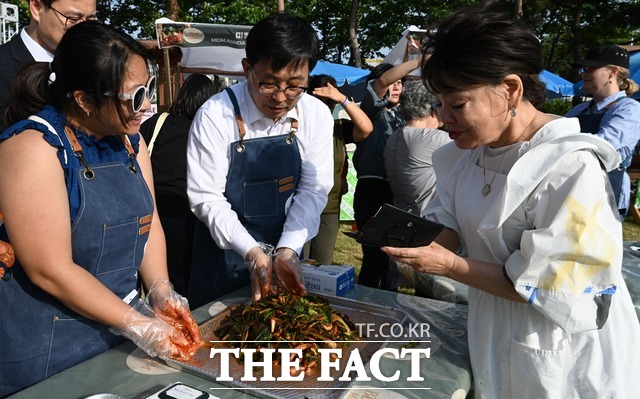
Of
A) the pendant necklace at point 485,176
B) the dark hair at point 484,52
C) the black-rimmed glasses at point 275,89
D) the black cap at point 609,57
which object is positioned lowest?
the black cap at point 609,57

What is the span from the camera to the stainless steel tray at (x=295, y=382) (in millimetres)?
1259

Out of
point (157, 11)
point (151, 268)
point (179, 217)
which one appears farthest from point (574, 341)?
point (157, 11)

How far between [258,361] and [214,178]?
2.97 ft

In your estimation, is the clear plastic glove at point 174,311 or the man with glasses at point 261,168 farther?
the man with glasses at point 261,168

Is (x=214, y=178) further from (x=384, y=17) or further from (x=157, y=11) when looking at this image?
(x=384, y=17)

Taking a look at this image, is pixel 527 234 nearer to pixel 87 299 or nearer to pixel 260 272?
pixel 260 272

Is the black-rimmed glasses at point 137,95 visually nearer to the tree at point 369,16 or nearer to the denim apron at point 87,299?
the denim apron at point 87,299

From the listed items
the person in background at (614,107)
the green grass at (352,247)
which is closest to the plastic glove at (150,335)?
the person in background at (614,107)

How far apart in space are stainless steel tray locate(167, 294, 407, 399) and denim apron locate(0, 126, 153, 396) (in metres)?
0.31

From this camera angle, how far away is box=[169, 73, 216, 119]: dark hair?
3.19 metres

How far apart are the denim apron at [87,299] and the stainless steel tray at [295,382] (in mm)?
306

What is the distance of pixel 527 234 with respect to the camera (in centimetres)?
128

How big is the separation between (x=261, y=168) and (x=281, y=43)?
0.54 m

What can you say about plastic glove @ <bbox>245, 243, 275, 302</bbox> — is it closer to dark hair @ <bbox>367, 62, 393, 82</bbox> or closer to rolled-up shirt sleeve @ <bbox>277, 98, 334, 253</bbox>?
rolled-up shirt sleeve @ <bbox>277, 98, 334, 253</bbox>
